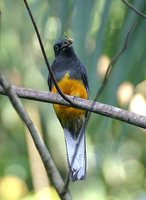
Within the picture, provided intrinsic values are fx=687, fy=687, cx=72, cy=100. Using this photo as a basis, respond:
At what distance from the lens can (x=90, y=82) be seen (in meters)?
4.24

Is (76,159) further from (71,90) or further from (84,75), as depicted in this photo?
(84,75)

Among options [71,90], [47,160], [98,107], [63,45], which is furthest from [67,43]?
[47,160]

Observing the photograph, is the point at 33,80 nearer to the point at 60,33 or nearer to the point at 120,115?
the point at 60,33

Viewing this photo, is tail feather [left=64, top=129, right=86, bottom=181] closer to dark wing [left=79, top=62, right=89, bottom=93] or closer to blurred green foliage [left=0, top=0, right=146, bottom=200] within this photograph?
blurred green foliage [left=0, top=0, right=146, bottom=200]

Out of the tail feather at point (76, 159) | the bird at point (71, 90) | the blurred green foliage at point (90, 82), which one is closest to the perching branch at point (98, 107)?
the tail feather at point (76, 159)

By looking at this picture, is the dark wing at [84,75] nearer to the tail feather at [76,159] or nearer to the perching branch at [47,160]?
the tail feather at [76,159]

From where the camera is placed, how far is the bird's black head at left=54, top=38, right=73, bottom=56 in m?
4.50

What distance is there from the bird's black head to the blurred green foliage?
5 centimetres

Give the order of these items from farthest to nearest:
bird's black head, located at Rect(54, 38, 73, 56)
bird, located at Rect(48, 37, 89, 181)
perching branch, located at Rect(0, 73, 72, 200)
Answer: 1. bird's black head, located at Rect(54, 38, 73, 56)
2. bird, located at Rect(48, 37, 89, 181)
3. perching branch, located at Rect(0, 73, 72, 200)

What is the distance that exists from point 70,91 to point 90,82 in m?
0.20

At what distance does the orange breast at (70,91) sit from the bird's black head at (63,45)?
0.70ft

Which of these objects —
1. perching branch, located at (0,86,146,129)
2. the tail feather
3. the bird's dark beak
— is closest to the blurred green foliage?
the bird's dark beak

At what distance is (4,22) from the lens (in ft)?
18.3

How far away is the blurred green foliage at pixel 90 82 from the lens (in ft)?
13.3
